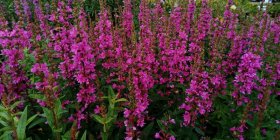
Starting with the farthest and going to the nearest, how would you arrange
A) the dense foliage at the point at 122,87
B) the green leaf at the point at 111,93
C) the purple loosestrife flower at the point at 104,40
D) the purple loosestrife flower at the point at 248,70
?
1. the purple loosestrife flower at the point at 104,40
2. the purple loosestrife flower at the point at 248,70
3. the green leaf at the point at 111,93
4. the dense foliage at the point at 122,87

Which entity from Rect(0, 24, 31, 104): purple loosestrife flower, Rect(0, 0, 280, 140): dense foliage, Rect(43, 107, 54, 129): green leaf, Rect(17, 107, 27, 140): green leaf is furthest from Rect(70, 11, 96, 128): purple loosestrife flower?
Rect(0, 24, 31, 104): purple loosestrife flower

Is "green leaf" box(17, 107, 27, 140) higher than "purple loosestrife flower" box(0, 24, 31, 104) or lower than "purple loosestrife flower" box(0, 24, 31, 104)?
lower

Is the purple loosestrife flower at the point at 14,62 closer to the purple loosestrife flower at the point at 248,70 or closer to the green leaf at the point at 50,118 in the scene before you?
the green leaf at the point at 50,118

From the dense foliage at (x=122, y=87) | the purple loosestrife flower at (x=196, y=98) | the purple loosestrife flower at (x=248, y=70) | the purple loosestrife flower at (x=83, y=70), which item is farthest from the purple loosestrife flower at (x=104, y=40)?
the purple loosestrife flower at (x=248, y=70)

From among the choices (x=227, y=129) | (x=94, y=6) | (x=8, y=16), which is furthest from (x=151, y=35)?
(x=8, y=16)

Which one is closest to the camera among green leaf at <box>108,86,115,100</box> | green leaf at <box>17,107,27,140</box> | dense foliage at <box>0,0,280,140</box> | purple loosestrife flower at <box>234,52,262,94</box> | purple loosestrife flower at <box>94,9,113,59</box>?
green leaf at <box>17,107,27,140</box>

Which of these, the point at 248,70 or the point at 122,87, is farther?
the point at 122,87

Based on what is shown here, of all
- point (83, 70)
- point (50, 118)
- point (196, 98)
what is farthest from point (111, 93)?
point (196, 98)

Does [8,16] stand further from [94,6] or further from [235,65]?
[235,65]

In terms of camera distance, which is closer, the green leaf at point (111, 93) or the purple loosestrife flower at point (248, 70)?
the green leaf at point (111, 93)

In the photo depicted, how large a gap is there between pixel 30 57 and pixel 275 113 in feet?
9.77

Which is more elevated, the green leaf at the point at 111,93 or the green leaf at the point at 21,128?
the green leaf at the point at 111,93

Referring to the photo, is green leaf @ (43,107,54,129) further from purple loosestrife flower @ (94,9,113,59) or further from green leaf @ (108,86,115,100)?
purple loosestrife flower @ (94,9,113,59)

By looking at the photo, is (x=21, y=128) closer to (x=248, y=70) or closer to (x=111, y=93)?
(x=111, y=93)
